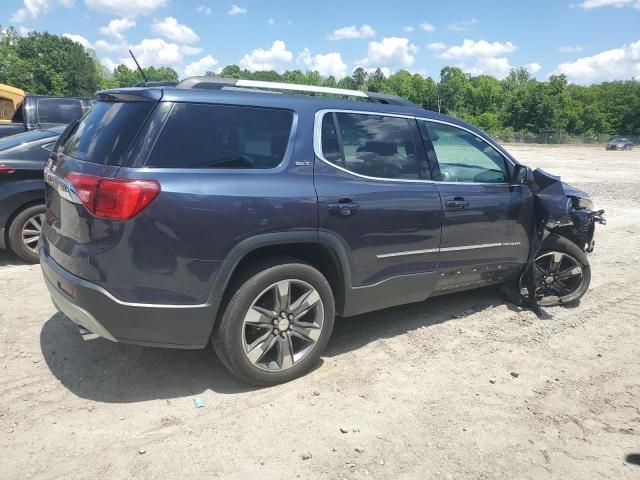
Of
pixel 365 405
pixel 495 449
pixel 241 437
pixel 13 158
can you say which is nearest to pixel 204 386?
pixel 241 437

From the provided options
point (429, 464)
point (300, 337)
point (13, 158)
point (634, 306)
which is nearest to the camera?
point (429, 464)

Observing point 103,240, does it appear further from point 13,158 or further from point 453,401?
point 13,158

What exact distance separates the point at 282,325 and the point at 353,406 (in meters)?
0.69

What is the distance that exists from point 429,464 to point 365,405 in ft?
2.08

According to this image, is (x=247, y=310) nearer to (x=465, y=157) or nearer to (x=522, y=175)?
(x=465, y=157)

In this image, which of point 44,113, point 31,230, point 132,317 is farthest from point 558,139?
point 132,317

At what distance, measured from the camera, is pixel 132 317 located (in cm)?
303

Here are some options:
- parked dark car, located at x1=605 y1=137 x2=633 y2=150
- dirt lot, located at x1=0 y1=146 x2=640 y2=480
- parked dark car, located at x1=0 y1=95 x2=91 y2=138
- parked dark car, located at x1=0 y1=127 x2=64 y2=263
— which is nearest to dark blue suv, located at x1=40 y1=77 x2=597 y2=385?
dirt lot, located at x1=0 y1=146 x2=640 y2=480

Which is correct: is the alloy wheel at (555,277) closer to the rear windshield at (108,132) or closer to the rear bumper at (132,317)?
the rear bumper at (132,317)

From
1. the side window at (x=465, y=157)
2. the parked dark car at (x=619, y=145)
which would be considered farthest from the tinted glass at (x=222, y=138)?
the parked dark car at (x=619, y=145)

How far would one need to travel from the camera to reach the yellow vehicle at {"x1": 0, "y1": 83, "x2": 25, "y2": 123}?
1235cm

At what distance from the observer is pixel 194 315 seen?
3.13 m

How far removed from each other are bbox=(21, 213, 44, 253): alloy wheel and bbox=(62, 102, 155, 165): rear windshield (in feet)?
9.60

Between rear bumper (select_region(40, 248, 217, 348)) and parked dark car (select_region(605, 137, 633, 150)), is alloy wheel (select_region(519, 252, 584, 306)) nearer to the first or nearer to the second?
rear bumper (select_region(40, 248, 217, 348))
